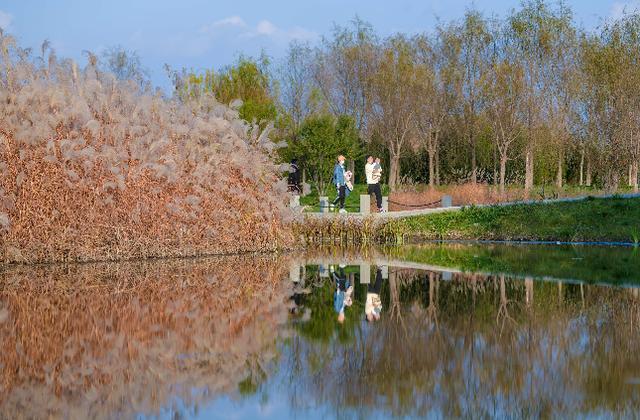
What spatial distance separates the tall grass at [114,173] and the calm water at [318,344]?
5.29 ft

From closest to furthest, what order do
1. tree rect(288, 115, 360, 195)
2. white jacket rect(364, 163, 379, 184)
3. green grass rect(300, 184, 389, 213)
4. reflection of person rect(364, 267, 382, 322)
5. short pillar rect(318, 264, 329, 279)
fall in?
reflection of person rect(364, 267, 382, 322)
short pillar rect(318, 264, 329, 279)
white jacket rect(364, 163, 379, 184)
green grass rect(300, 184, 389, 213)
tree rect(288, 115, 360, 195)

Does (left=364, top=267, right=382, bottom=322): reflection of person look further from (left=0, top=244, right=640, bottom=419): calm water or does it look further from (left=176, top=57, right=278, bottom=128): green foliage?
(left=176, top=57, right=278, bottom=128): green foliage

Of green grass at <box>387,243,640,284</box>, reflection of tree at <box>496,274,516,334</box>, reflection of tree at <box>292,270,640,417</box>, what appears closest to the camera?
reflection of tree at <box>292,270,640,417</box>

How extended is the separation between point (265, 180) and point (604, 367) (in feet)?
46.8

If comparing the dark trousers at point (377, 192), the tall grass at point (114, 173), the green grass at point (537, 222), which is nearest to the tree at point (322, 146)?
the dark trousers at point (377, 192)

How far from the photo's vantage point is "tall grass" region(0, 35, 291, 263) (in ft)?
59.2

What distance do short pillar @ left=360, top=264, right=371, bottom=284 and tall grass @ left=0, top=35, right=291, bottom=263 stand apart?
3.75 metres

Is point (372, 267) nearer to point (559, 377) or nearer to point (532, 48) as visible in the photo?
point (559, 377)

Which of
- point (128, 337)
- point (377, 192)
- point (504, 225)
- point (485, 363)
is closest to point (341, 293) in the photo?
point (128, 337)

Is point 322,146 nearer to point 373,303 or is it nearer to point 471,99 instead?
point 471,99

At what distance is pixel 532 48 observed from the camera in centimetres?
4369

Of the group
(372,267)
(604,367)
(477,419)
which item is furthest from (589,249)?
(477,419)

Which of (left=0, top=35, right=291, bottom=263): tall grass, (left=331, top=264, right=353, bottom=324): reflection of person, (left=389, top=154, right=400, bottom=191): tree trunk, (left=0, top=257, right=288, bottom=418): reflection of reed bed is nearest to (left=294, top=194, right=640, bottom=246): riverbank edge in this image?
(left=0, top=35, right=291, bottom=263): tall grass

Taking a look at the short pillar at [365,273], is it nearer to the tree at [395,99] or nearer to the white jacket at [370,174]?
the white jacket at [370,174]
